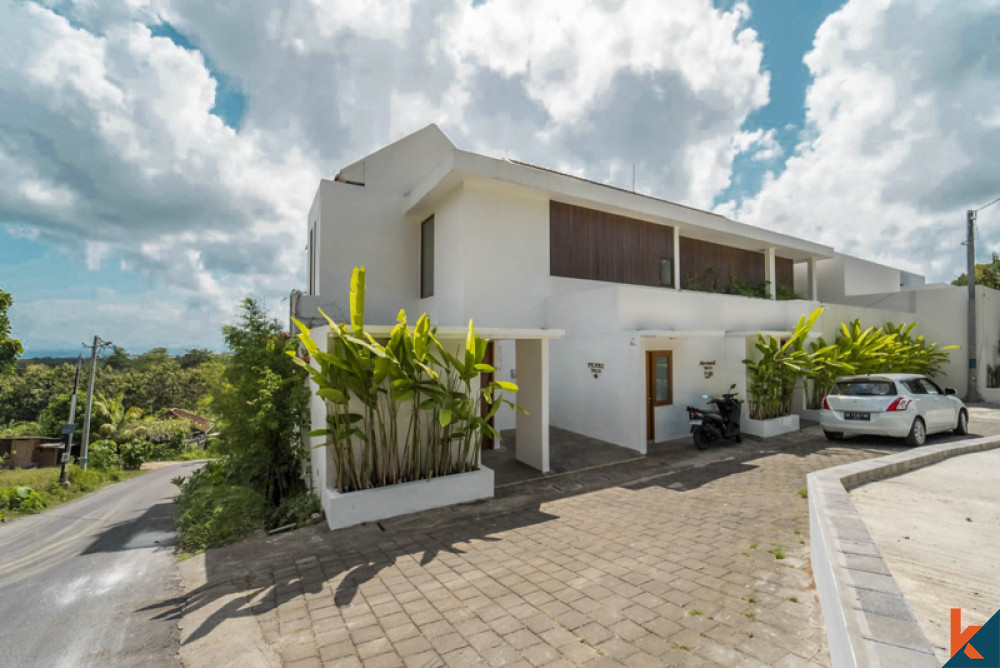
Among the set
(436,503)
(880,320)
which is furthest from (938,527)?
(880,320)

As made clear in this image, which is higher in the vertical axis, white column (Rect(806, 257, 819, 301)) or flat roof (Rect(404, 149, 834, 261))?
flat roof (Rect(404, 149, 834, 261))

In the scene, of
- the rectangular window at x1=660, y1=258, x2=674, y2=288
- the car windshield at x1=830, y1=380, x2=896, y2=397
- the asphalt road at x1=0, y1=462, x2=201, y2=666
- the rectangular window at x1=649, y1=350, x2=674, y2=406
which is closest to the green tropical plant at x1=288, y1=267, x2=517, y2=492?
the asphalt road at x1=0, y1=462, x2=201, y2=666

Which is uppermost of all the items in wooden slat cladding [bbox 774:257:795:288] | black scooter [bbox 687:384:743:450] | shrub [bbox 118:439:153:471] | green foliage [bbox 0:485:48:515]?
wooden slat cladding [bbox 774:257:795:288]

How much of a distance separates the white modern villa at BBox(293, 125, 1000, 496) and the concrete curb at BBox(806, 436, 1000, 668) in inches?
179

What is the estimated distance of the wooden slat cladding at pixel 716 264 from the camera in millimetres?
14867

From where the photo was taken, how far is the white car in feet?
29.2

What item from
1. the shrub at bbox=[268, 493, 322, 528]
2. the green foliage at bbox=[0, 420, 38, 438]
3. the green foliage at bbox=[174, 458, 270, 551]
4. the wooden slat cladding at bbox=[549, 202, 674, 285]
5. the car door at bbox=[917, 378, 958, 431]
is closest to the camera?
the green foliage at bbox=[174, 458, 270, 551]

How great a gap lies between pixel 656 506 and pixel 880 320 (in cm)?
1639

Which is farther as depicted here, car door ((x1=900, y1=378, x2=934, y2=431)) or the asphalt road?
car door ((x1=900, y1=378, x2=934, y2=431))

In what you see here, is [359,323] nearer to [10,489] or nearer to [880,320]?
[880,320]

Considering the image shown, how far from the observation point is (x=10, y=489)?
16562 millimetres

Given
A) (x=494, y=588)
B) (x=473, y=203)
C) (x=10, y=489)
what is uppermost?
(x=473, y=203)

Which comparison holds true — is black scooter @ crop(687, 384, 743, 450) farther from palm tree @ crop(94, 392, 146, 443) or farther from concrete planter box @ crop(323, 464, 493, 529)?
palm tree @ crop(94, 392, 146, 443)

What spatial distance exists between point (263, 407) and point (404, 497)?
3.20m
